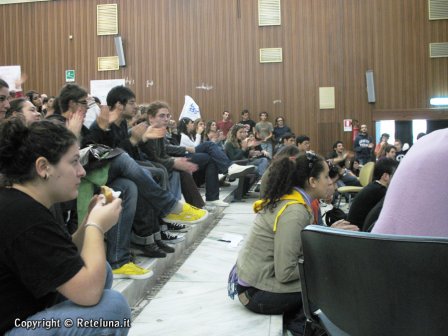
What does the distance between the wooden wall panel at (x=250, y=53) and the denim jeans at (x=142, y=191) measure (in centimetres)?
836

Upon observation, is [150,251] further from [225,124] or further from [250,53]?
[250,53]

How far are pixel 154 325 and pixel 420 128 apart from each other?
31.8 ft

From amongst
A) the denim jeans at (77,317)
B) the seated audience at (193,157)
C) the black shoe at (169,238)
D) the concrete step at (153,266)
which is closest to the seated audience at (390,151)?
the seated audience at (193,157)

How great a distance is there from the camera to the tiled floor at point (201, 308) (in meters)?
2.50

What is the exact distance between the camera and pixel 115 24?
11.7 metres

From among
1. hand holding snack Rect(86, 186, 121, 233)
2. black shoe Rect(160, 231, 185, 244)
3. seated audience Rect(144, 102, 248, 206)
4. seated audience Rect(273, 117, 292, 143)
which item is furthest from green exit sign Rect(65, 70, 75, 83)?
hand holding snack Rect(86, 186, 121, 233)

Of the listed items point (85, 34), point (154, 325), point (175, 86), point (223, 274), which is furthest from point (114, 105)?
point (85, 34)

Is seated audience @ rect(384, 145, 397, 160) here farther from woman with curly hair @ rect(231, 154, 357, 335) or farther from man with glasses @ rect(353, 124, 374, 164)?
woman with curly hair @ rect(231, 154, 357, 335)

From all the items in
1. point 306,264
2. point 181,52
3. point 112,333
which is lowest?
point 112,333

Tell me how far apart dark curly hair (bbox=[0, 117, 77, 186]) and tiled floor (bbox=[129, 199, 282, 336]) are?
4.24 ft

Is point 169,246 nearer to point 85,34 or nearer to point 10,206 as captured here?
point 10,206

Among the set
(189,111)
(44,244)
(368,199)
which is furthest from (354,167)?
(44,244)

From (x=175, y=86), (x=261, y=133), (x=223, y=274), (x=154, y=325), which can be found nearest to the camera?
(x=154, y=325)

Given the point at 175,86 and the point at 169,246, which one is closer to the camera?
the point at 169,246
